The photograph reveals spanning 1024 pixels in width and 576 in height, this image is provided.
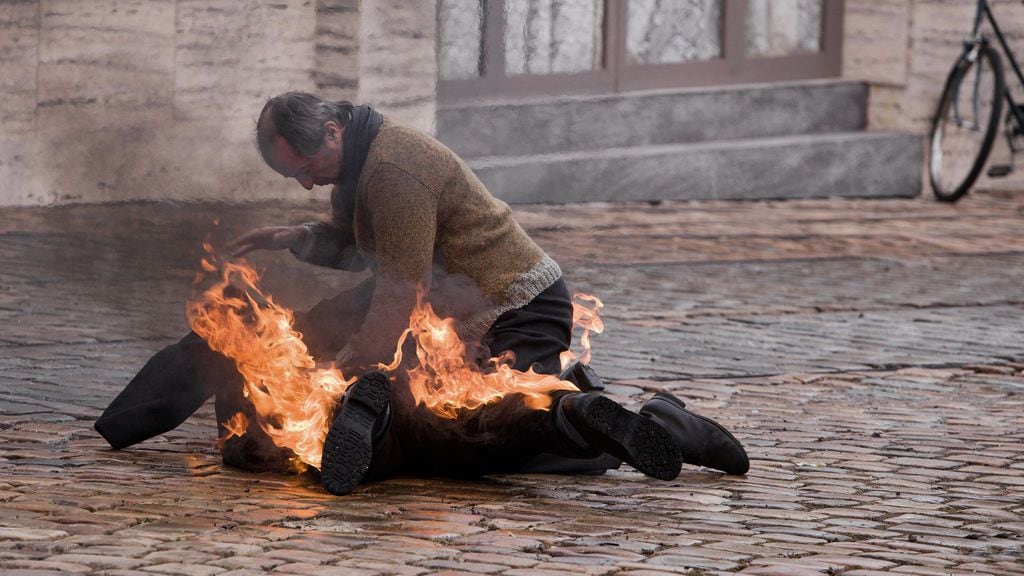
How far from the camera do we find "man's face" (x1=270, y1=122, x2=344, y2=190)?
4.66 metres

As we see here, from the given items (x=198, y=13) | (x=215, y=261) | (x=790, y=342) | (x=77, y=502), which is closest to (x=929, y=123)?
(x=790, y=342)

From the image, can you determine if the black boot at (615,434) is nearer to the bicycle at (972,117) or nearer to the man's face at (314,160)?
the man's face at (314,160)

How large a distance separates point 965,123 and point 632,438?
10.5m

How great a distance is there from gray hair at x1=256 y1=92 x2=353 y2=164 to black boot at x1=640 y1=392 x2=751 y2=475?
3.78 ft

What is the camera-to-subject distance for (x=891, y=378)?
6.89 metres

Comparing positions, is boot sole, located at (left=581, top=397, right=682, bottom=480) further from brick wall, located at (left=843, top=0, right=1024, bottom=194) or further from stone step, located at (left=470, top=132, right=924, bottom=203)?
brick wall, located at (left=843, top=0, right=1024, bottom=194)

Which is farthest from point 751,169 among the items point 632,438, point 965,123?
point 632,438

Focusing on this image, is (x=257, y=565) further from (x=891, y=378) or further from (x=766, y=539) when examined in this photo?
(x=891, y=378)

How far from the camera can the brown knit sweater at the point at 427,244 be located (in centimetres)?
457

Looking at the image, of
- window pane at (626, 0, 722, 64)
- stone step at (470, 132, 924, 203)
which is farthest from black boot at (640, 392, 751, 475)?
window pane at (626, 0, 722, 64)

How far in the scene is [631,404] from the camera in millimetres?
6133

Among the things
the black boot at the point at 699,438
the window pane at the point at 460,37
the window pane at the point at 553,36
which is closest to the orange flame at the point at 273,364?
the black boot at the point at 699,438

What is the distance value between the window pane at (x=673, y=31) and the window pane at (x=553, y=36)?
825mm

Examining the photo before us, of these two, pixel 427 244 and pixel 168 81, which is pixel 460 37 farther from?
pixel 427 244
